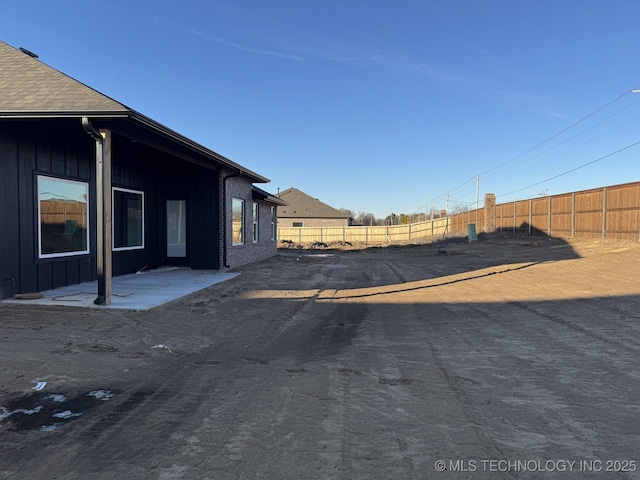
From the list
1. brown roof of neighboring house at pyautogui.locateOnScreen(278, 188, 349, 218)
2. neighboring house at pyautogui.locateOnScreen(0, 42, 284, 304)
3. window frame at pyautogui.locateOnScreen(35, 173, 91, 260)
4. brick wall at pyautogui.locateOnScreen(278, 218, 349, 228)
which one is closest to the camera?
neighboring house at pyautogui.locateOnScreen(0, 42, 284, 304)

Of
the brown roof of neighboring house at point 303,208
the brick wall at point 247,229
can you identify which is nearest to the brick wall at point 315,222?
the brown roof of neighboring house at point 303,208

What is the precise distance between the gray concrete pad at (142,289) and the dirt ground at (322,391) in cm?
43

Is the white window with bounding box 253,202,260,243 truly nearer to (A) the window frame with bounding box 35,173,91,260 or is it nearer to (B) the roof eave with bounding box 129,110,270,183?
(B) the roof eave with bounding box 129,110,270,183

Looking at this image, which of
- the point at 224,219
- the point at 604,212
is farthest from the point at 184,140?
the point at 604,212

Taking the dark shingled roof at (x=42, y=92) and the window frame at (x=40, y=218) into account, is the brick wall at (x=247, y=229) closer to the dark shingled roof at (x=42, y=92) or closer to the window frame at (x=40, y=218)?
the window frame at (x=40, y=218)

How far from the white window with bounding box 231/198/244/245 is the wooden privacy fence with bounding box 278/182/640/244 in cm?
1602

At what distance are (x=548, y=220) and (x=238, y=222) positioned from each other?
1922cm

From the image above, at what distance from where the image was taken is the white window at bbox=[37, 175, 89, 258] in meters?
9.02

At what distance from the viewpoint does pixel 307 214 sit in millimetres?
A: 54906

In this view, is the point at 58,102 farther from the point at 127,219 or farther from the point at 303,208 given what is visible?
the point at 303,208

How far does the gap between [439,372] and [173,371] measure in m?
A: 3.10

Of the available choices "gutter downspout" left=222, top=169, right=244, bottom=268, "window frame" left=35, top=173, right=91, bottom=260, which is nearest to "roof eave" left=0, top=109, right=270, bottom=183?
"window frame" left=35, top=173, right=91, bottom=260

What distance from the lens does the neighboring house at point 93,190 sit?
7555mm

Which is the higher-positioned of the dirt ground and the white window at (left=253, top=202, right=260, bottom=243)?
the white window at (left=253, top=202, right=260, bottom=243)
